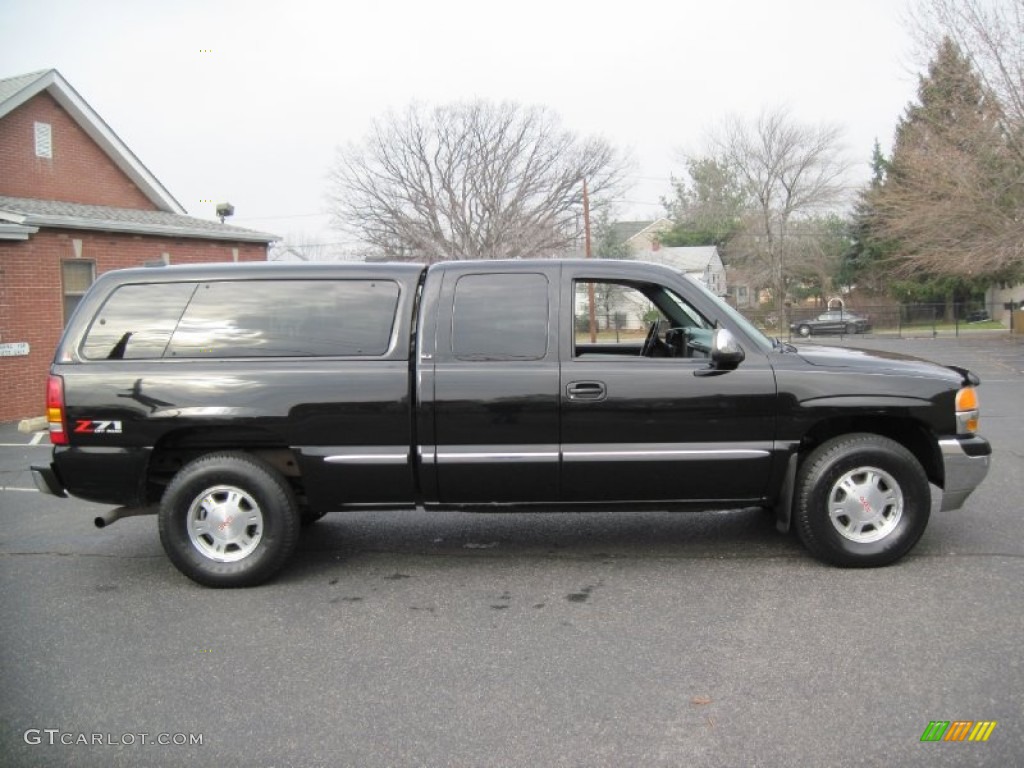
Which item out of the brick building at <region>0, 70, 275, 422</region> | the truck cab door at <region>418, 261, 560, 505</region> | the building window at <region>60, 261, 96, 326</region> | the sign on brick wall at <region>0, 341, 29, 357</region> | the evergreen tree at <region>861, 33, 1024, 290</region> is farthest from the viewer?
the evergreen tree at <region>861, 33, 1024, 290</region>

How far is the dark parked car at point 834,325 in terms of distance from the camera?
39.7m

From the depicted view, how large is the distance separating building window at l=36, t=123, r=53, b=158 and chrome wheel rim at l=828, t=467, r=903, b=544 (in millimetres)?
18545

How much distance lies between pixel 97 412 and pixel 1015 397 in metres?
14.2

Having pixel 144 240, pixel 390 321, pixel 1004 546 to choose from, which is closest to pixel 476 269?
pixel 390 321

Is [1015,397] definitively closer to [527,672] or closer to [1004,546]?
[1004,546]

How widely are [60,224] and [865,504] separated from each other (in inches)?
575

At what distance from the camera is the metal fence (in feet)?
130

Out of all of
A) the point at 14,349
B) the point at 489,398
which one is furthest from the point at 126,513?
the point at 14,349

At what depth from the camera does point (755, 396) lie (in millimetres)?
4672

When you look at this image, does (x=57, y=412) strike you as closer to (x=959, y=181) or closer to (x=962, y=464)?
(x=962, y=464)

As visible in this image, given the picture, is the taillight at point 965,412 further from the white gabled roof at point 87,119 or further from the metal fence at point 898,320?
the metal fence at point 898,320

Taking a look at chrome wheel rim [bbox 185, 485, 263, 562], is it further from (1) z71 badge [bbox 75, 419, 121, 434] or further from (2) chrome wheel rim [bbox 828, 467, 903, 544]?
(2) chrome wheel rim [bbox 828, 467, 903, 544]

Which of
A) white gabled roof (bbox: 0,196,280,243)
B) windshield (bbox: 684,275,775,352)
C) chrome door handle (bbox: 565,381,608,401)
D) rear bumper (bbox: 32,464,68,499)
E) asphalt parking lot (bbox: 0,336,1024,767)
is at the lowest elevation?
asphalt parking lot (bbox: 0,336,1024,767)

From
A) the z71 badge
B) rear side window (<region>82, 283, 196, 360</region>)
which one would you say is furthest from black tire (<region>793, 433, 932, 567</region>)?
the z71 badge
